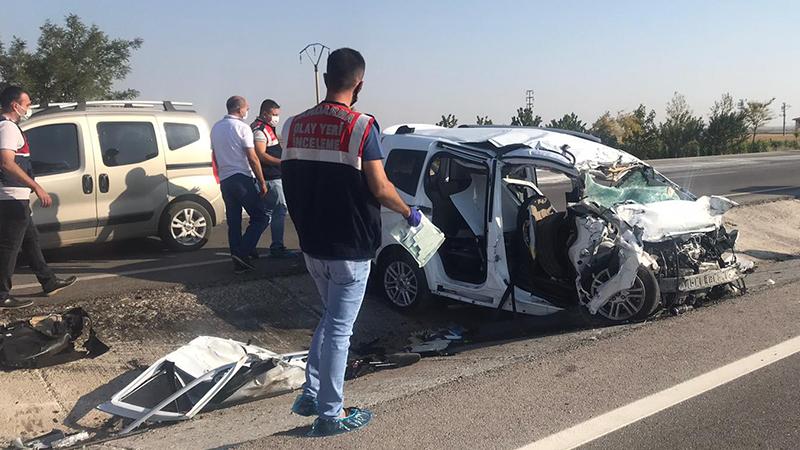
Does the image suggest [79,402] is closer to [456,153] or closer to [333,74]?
[333,74]

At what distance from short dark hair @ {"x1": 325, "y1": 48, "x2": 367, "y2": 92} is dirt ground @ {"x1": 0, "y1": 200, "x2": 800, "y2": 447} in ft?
9.57

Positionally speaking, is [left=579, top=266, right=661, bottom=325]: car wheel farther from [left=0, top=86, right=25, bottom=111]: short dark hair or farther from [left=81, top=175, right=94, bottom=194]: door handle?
[left=81, top=175, right=94, bottom=194]: door handle

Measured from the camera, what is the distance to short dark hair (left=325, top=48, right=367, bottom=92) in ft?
11.2

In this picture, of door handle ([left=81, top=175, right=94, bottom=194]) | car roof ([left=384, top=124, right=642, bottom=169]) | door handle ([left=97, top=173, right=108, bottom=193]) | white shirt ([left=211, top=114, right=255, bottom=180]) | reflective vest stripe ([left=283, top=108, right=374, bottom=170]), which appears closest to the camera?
reflective vest stripe ([left=283, top=108, right=374, bottom=170])

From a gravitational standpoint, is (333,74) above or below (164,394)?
above

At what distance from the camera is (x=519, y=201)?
21.7 feet

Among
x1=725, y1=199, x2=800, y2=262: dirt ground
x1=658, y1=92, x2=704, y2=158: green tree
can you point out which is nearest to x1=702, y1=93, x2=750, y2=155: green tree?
x1=658, y1=92, x2=704, y2=158: green tree

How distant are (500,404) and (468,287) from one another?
2.51 meters

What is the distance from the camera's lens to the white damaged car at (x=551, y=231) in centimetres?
570

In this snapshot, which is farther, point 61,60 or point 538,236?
point 61,60

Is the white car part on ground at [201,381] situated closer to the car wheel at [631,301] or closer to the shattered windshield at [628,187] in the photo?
the car wheel at [631,301]

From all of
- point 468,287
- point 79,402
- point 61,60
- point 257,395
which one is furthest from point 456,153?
point 61,60

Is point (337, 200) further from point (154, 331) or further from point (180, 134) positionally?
point (180, 134)

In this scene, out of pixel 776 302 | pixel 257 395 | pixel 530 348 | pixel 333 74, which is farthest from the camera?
pixel 776 302
